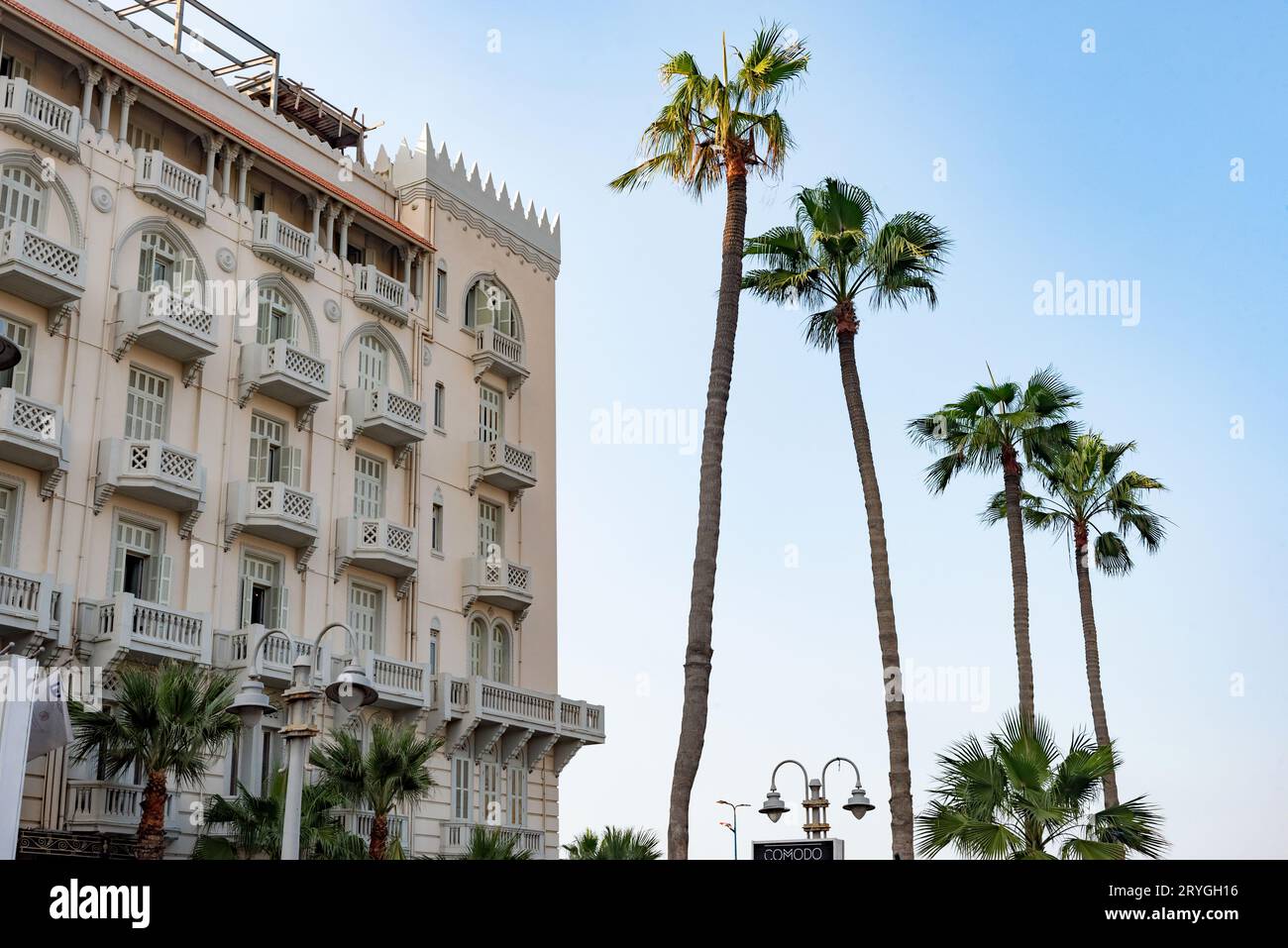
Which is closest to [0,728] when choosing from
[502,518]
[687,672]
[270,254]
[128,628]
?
[687,672]

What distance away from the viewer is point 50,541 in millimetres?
27891

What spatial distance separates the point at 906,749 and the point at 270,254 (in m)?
18.6

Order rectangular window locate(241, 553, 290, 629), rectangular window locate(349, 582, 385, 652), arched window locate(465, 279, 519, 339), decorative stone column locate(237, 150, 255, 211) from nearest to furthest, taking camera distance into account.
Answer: rectangular window locate(241, 553, 290, 629) < decorative stone column locate(237, 150, 255, 211) < rectangular window locate(349, 582, 385, 652) < arched window locate(465, 279, 519, 339)

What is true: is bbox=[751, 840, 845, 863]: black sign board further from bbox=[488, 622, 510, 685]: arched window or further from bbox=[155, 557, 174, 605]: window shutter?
bbox=[488, 622, 510, 685]: arched window

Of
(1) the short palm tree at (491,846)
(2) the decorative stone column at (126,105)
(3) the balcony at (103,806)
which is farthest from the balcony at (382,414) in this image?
(3) the balcony at (103,806)

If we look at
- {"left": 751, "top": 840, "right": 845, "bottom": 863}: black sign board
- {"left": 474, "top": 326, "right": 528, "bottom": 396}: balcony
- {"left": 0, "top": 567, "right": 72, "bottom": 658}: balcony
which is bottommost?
{"left": 751, "top": 840, "right": 845, "bottom": 863}: black sign board

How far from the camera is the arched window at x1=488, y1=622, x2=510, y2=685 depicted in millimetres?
39125

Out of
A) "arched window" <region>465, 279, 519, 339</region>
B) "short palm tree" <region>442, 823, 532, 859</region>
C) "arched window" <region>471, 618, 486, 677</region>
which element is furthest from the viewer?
"arched window" <region>465, 279, 519, 339</region>

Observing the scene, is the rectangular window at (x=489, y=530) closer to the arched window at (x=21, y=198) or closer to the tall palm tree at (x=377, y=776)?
the tall palm tree at (x=377, y=776)

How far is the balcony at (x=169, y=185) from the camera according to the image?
31.2m

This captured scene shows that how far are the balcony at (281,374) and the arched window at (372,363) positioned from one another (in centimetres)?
267

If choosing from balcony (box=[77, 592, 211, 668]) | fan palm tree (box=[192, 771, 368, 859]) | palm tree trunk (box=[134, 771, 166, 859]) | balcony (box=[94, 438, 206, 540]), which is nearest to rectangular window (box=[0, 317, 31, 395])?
balcony (box=[94, 438, 206, 540])

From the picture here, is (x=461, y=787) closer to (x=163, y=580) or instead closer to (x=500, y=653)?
(x=500, y=653)

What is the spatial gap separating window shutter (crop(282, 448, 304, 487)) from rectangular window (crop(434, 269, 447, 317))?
710cm
